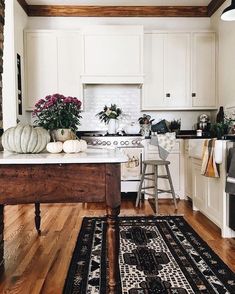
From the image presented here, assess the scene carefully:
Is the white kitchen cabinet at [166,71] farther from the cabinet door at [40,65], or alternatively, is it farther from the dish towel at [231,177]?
the dish towel at [231,177]

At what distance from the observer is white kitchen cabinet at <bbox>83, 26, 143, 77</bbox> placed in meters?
4.69

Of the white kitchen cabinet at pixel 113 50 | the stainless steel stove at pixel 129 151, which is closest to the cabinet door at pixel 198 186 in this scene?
the stainless steel stove at pixel 129 151

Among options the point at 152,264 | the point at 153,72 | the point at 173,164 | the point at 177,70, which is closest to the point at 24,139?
the point at 152,264

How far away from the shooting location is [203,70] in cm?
488

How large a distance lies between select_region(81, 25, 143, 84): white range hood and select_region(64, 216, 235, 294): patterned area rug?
8.05 feet

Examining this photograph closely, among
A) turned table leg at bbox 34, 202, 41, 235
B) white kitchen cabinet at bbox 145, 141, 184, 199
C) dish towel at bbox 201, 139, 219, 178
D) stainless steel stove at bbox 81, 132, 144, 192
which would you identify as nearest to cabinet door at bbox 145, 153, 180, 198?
white kitchen cabinet at bbox 145, 141, 184, 199

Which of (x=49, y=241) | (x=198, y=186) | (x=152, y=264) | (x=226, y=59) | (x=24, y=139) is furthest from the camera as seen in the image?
(x=226, y=59)

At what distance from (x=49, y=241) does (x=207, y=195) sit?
1.68 metres

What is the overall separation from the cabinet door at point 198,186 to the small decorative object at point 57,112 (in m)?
2.03

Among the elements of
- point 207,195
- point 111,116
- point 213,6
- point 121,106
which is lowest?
point 207,195

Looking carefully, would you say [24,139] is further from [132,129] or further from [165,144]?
[132,129]

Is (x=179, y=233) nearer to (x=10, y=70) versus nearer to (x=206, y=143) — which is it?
(x=206, y=143)

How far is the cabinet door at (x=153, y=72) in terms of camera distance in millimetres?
4828

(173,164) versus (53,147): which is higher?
(53,147)
